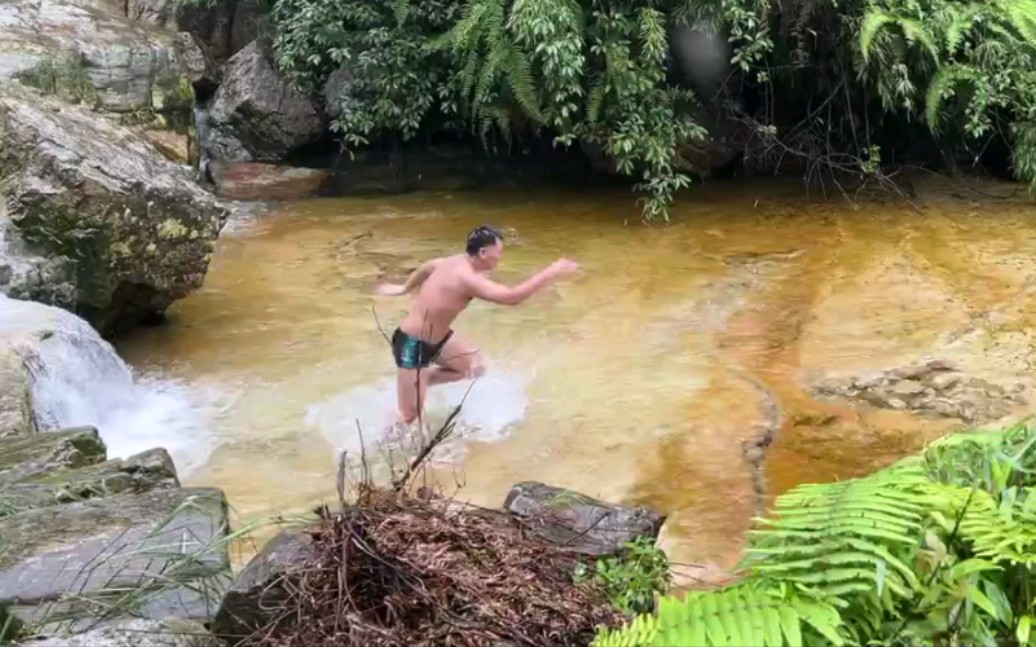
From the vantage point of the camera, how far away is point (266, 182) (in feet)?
35.6

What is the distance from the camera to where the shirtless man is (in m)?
5.61

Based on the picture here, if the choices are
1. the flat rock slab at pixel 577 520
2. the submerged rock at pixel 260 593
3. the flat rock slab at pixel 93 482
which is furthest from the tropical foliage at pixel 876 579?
the flat rock slab at pixel 93 482

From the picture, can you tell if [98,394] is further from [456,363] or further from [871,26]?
[871,26]

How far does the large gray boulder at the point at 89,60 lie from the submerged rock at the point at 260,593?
8079mm

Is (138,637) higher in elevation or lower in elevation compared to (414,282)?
higher

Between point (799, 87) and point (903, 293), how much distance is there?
381 centimetres

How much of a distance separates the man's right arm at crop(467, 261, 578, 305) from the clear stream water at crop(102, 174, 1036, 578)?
71 cm

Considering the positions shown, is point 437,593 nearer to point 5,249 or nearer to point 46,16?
point 5,249

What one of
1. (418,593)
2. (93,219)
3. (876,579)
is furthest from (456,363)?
(876,579)

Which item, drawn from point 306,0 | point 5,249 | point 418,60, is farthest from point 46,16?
point 5,249

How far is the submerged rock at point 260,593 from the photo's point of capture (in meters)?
2.34

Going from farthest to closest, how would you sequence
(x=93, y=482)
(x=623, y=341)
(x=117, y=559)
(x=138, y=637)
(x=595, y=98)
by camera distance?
(x=595, y=98)
(x=623, y=341)
(x=93, y=482)
(x=117, y=559)
(x=138, y=637)

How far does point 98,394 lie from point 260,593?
13.7 ft

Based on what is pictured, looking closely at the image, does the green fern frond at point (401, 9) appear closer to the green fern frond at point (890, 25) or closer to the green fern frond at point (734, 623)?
the green fern frond at point (890, 25)
